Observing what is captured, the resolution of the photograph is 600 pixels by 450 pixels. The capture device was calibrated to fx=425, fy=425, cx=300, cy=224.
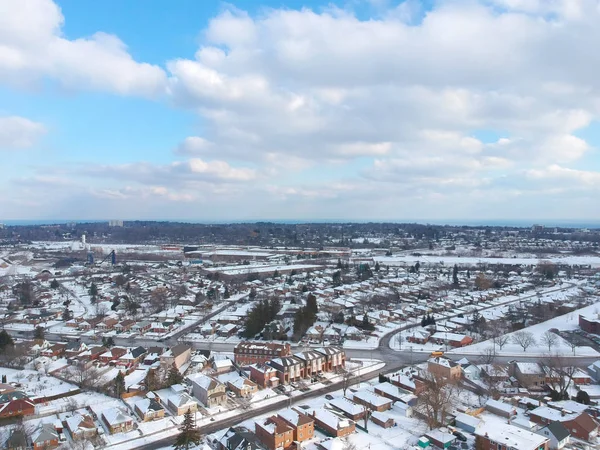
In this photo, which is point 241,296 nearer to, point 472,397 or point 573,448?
point 472,397

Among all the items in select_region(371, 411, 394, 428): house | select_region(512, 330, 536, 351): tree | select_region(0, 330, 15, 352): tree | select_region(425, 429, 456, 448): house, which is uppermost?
select_region(0, 330, 15, 352): tree

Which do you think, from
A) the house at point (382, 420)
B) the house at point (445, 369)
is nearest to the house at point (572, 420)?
the house at point (445, 369)

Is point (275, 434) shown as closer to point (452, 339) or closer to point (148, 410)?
point (148, 410)

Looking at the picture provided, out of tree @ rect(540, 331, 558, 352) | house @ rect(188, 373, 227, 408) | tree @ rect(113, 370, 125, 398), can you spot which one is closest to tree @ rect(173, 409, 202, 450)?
house @ rect(188, 373, 227, 408)

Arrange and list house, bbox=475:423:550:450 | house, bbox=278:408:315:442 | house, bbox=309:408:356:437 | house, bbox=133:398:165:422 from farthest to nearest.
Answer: house, bbox=133:398:165:422 < house, bbox=309:408:356:437 < house, bbox=278:408:315:442 < house, bbox=475:423:550:450

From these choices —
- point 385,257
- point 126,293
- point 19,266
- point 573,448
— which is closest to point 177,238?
point 19,266

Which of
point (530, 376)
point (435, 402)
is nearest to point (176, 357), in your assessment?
point (435, 402)

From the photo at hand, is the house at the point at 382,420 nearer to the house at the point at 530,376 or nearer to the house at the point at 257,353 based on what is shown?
the house at the point at 257,353

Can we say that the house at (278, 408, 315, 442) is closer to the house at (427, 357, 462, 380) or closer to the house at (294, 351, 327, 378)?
the house at (294, 351, 327, 378)
